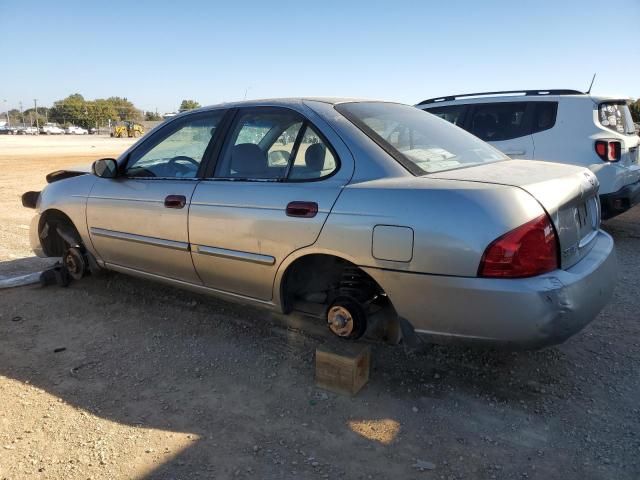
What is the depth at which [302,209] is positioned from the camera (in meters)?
2.88

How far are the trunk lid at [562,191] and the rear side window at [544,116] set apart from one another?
381 cm

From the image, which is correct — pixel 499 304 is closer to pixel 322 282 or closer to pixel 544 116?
pixel 322 282

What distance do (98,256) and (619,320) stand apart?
4.19m

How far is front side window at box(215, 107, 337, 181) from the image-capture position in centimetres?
302

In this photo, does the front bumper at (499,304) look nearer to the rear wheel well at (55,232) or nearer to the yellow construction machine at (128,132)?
the rear wheel well at (55,232)

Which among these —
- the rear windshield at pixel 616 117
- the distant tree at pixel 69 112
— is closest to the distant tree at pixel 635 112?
the rear windshield at pixel 616 117

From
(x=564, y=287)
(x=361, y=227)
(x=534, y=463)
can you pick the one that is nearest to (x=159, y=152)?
(x=361, y=227)

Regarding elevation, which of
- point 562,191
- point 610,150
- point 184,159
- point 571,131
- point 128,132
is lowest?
point 562,191

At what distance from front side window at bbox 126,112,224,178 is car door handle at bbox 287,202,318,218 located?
990 mm

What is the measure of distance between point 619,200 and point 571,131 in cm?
102

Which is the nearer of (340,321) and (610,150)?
(340,321)

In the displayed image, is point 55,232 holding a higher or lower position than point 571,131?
lower

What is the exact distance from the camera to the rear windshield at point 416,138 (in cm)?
291

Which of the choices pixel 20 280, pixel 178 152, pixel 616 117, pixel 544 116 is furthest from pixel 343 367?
pixel 616 117
